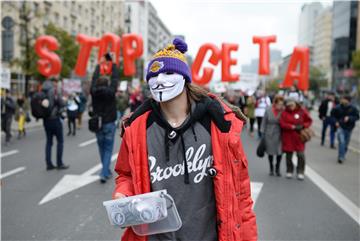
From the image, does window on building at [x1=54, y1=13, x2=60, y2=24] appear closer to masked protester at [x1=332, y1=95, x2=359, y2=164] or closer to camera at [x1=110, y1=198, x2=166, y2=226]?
masked protester at [x1=332, y1=95, x2=359, y2=164]

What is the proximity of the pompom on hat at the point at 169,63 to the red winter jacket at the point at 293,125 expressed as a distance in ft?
19.5

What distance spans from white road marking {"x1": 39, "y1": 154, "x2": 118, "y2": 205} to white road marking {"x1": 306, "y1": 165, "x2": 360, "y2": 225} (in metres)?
4.00

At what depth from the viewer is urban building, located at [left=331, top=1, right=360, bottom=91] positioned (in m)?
75.9

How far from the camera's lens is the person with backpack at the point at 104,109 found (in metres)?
7.10

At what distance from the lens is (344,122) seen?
10445mm

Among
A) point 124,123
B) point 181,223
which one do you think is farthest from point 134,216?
point 124,123

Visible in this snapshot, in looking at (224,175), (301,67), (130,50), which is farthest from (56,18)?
(224,175)

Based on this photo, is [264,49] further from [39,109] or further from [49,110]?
[39,109]

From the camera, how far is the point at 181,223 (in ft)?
7.30

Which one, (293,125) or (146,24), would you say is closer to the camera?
(293,125)

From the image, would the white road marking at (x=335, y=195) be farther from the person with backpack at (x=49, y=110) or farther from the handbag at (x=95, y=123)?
the person with backpack at (x=49, y=110)

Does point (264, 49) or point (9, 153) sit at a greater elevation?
point (264, 49)

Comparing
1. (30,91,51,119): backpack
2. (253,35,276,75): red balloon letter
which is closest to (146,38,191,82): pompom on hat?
(30,91,51,119): backpack

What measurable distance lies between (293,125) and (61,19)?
1746 inches
